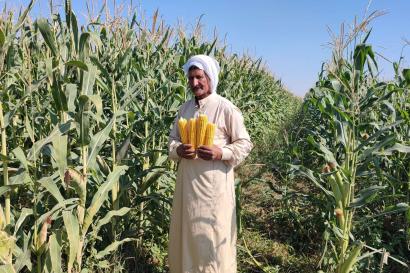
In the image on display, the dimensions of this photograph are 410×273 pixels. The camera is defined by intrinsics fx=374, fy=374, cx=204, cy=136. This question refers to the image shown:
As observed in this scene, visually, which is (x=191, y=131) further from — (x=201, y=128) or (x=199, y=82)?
(x=199, y=82)

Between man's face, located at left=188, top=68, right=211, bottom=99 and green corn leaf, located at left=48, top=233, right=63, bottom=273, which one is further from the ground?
man's face, located at left=188, top=68, right=211, bottom=99

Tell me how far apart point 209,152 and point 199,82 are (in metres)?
0.50

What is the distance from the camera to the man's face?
2.54 meters

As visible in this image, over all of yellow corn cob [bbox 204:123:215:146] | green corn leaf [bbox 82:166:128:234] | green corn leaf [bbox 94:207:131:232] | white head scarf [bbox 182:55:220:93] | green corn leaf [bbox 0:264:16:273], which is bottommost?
green corn leaf [bbox 0:264:16:273]

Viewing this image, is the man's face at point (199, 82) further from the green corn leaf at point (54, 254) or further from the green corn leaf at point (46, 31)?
the green corn leaf at point (54, 254)

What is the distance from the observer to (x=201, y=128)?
2.45 m

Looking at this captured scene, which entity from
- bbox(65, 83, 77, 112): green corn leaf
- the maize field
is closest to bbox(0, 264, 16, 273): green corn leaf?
the maize field

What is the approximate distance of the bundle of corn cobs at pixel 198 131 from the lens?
244 cm

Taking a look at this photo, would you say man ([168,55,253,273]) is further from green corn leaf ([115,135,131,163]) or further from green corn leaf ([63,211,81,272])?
green corn leaf ([63,211,81,272])

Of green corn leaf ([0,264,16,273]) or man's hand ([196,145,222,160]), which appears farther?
man's hand ([196,145,222,160])

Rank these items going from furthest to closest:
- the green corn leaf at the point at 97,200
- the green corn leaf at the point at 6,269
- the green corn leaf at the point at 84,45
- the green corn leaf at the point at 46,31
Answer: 1. the green corn leaf at the point at 97,200
2. the green corn leaf at the point at 84,45
3. the green corn leaf at the point at 46,31
4. the green corn leaf at the point at 6,269

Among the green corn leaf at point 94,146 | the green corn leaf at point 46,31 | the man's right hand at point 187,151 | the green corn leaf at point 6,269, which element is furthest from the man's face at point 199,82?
the green corn leaf at point 6,269

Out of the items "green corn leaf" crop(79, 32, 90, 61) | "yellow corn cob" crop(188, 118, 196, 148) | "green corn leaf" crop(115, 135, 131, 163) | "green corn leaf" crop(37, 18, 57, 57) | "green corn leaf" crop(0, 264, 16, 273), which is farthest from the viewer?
"green corn leaf" crop(115, 135, 131, 163)

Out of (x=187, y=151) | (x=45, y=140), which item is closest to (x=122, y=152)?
(x=187, y=151)
